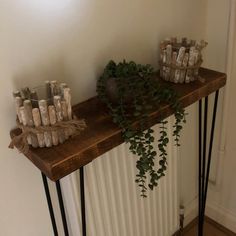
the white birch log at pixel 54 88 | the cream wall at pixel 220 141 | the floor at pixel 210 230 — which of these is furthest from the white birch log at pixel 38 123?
the floor at pixel 210 230

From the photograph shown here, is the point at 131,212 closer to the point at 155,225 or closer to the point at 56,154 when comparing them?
the point at 155,225

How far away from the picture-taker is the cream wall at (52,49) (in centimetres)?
92

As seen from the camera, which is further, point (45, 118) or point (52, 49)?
point (52, 49)

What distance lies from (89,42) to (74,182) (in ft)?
1.53

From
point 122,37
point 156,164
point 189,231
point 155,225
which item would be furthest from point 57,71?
point 189,231

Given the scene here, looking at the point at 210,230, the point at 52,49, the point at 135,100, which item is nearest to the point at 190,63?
the point at 135,100

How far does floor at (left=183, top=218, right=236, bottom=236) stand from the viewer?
1.85 meters

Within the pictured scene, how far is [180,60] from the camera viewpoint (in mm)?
1164

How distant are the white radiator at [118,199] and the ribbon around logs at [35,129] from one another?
0.22 metres

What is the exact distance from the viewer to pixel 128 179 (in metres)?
1.26

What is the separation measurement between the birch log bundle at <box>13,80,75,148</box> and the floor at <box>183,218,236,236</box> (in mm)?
1253

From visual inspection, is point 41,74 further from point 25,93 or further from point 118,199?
point 118,199

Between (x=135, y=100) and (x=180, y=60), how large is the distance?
27 cm

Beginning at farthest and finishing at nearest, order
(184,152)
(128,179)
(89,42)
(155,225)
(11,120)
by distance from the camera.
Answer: (184,152) → (155,225) → (128,179) → (89,42) → (11,120)
